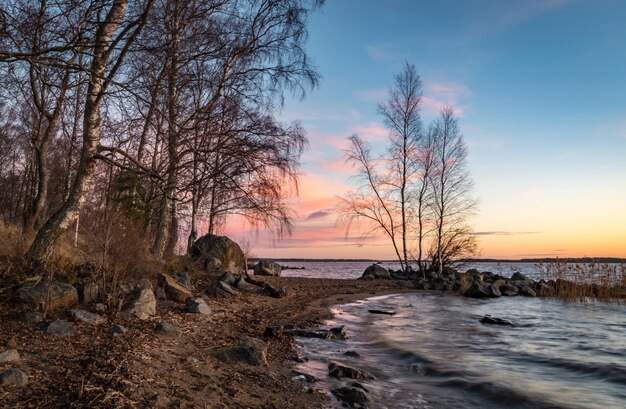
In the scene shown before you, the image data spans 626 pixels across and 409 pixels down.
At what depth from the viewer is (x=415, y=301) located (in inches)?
709

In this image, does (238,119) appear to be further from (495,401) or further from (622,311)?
(622,311)

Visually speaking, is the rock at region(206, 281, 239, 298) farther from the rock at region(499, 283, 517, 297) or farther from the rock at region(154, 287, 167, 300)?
the rock at region(499, 283, 517, 297)

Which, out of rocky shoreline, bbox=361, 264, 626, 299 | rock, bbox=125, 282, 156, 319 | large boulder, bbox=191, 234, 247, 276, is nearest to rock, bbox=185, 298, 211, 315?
rock, bbox=125, 282, 156, 319

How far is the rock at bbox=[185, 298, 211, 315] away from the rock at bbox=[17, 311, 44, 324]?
10.4 feet

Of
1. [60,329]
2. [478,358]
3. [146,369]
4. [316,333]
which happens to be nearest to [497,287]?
[478,358]

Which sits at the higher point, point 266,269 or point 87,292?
point 87,292

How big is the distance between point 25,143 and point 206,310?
25.9 meters

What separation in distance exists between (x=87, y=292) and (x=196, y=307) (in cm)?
222

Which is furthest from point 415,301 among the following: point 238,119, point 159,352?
point 159,352

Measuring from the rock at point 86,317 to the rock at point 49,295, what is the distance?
0.49 meters

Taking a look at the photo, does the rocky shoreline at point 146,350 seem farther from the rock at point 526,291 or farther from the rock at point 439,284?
the rock at point 526,291

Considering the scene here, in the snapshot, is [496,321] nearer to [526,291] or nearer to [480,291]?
[480,291]

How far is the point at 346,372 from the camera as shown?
6438 mm

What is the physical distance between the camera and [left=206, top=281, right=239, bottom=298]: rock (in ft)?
39.1
